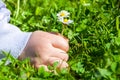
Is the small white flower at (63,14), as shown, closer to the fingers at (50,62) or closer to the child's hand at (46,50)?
the child's hand at (46,50)

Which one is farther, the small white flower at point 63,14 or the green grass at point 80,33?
the small white flower at point 63,14

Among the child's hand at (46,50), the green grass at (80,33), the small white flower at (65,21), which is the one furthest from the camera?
the small white flower at (65,21)

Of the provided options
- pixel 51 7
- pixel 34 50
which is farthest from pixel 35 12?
pixel 34 50

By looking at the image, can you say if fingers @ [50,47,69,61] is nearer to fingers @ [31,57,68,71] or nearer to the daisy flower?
fingers @ [31,57,68,71]

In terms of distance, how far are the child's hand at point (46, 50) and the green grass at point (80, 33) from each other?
5 centimetres

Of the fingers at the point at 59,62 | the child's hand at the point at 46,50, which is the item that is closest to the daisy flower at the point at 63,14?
the child's hand at the point at 46,50

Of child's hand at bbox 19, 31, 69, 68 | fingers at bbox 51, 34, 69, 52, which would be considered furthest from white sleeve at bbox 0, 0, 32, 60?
fingers at bbox 51, 34, 69, 52

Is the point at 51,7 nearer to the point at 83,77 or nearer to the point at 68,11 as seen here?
the point at 68,11

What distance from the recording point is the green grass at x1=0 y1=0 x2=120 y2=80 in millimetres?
1976

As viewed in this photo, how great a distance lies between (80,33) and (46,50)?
34 cm

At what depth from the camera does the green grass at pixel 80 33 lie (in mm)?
1976

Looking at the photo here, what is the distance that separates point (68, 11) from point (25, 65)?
630mm

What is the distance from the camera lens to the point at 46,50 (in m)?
2.09

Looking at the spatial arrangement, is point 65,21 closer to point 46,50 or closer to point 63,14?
point 63,14
